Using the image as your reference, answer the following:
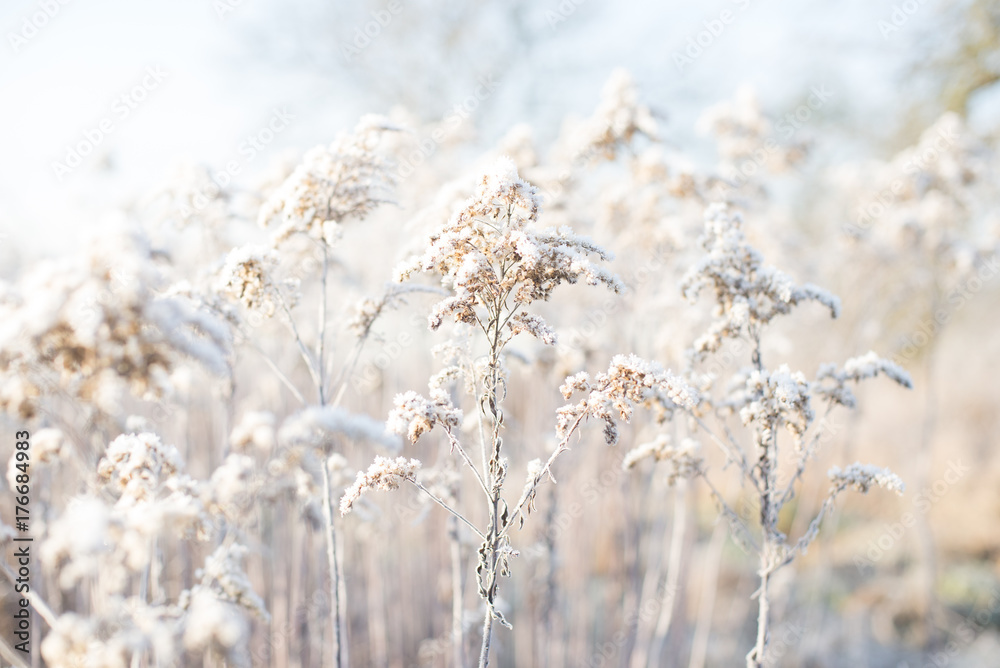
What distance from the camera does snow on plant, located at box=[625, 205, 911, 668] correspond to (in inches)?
82.4

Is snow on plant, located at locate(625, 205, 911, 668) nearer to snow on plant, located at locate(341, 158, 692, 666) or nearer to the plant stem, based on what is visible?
the plant stem

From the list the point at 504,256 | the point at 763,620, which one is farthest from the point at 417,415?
the point at 763,620

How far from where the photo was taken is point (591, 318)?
4.60m

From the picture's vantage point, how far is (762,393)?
2.20 m

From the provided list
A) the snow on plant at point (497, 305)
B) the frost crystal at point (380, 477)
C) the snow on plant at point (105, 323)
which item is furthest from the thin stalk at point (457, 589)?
the snow on plant at point (105, 323)

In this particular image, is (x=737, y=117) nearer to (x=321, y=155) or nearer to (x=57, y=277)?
(x=321, y=155)

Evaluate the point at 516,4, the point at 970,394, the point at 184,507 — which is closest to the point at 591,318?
the point at 184,507

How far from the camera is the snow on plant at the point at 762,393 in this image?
82.4 inches

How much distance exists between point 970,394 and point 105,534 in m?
15.6

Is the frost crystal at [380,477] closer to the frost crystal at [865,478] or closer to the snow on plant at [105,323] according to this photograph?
the snow on plant at [105,323]

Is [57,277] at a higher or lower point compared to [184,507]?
higher

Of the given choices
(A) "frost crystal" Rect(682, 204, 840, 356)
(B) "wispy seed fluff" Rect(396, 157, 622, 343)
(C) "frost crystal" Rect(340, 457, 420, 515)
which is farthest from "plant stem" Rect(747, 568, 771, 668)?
(C) "frost crystal" Rect(340, 457, 420, 515)

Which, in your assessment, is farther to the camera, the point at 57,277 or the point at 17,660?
the point at 17,660

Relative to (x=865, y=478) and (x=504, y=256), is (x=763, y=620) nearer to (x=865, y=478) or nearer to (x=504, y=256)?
(x=865, y=478)
